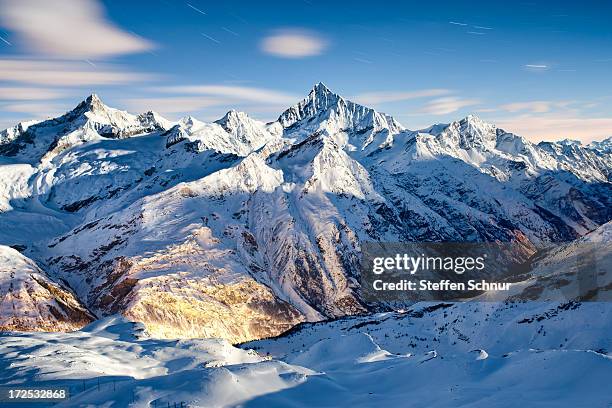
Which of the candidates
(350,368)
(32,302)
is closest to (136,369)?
(350,368)

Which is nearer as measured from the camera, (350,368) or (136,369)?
(136,369)

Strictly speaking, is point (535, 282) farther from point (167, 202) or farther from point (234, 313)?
point (167, 202)

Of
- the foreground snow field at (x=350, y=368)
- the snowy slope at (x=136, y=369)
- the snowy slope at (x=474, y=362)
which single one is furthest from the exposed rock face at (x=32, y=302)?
the snowy slope at (x=474, y=362)

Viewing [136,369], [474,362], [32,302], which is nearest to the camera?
[474,362]

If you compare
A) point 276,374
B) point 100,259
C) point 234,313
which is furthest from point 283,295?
point 276,374

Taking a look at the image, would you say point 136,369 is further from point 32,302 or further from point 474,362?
→ point 32,302

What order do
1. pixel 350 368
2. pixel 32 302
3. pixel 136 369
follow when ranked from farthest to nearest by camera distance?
pixel 32 302 < pixel 350 368 < pixel 136 369
